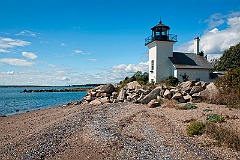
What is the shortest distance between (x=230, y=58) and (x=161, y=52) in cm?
2669

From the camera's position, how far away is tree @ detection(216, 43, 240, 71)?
45156 millimetres

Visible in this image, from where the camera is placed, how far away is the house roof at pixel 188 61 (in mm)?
26953

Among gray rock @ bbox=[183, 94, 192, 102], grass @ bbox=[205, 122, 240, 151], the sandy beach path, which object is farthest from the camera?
gray rock @ bbox=[183, 94, 192, 102]

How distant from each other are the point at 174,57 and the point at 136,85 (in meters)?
8.42

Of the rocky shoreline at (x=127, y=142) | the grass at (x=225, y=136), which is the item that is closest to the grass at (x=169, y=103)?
the rocky shoreline at (x=127, y=142)

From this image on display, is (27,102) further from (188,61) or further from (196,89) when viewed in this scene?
(196,89)

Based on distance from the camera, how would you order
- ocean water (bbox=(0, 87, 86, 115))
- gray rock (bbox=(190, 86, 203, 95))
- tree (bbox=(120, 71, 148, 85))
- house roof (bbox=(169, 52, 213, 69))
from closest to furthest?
gray rock (bbox=(190, 86, 203, 95))
ocean water (bbox=(0, 87, 86, 115))
house roof (bbox=(169, 52, 213, 69))
tree (bbox=(120, 71, 148, 85))

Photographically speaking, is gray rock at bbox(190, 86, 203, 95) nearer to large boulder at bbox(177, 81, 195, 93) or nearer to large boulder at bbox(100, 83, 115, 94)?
large boulder at bbox(177, 81, 195, 93)

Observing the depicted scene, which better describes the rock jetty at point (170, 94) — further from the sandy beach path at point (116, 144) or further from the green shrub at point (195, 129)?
the green shrub at point (195, 129)

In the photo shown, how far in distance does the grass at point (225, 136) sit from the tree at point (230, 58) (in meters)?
41.4

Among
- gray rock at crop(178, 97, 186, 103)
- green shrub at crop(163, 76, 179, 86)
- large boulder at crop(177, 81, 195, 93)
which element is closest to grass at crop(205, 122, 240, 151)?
gray rock at crop(178, 97, 186, 103)

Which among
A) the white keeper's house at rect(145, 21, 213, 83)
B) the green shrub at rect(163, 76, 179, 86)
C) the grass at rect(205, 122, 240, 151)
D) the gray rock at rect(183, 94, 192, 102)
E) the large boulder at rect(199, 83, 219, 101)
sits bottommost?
the grass at rect(205, 122, 240, 151)

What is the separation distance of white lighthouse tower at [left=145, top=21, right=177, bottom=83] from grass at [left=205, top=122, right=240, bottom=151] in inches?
752

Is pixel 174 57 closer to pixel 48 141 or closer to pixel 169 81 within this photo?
pixel 169 81
